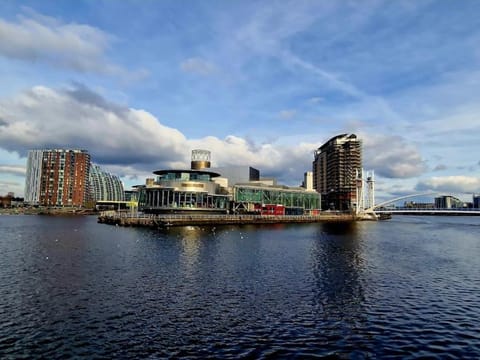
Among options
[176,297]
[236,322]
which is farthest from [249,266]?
[236,322]

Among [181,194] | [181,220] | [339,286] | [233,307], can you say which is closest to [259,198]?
[181,194]

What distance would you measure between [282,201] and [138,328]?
17286 centimetres

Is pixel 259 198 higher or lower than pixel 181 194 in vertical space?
higher

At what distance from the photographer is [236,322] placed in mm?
26172

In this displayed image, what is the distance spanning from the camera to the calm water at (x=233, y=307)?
22031 millimetres

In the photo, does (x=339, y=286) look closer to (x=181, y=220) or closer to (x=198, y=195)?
(x=181, y=220)

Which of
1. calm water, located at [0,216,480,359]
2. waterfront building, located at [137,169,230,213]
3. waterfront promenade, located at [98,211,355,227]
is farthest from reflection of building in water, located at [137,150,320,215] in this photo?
calm water, located at [0,216,480,359]

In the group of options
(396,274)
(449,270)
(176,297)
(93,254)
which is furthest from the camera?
(93,254)

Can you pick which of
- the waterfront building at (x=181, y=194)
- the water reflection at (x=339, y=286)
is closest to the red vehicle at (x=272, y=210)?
the waterfront building at (x=181, y=194)

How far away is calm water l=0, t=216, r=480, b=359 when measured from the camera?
22.0m

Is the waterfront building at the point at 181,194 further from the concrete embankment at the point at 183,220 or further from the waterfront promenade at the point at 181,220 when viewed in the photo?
the concrete embankment at the point at 183,220

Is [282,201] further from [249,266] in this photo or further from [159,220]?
[249,266]

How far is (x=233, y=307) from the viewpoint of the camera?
97.2 feet

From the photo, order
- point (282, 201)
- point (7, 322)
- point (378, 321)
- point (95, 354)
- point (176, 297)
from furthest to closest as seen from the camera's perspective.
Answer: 1. point (282, 201)
2. point (176, 297)
3. point (378, 321)
4. point (7, 322)
5. point (95, 354)
